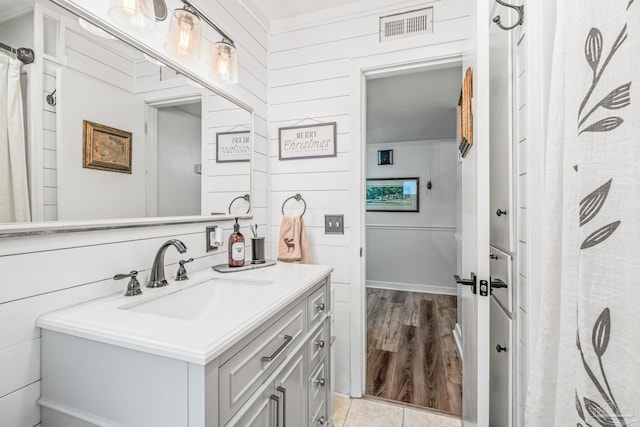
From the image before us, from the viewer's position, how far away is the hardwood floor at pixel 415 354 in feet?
6.53

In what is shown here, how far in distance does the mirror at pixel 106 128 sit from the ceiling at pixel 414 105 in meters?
1.62

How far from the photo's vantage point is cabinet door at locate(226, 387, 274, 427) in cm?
79

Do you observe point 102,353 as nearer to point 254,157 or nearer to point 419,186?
point 254,157

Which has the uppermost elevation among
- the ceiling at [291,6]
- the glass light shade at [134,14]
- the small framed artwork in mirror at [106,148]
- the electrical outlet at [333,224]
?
the ceiling at [291,6]

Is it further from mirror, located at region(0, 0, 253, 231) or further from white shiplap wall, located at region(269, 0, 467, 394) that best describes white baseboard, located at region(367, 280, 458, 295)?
mirror, located at region(0, 0, 253, 231)

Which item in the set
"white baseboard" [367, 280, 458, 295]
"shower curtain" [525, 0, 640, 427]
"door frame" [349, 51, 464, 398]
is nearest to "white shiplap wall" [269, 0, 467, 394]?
"door frame" [349, 51, 464, 398]

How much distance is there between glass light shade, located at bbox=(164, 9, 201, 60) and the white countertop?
39.9 inches

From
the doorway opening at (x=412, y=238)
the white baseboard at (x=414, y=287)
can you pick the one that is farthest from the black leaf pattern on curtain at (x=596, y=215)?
the white baseboard at (x=414, y=287)

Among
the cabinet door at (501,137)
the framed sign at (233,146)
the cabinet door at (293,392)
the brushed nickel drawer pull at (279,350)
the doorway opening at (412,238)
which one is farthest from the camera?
the doorway opening at (412,238)

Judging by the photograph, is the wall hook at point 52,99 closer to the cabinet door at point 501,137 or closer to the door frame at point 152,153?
the door frame at point 152,153

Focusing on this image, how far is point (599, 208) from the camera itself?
42 cm

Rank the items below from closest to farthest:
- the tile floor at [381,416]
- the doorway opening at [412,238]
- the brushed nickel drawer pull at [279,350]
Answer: the brushed nickel drawer pull at [279,350] < the tile floor at [381,416] < the doorway opening at [412,238]

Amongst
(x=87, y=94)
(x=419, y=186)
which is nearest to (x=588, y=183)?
(x=87, y=94)

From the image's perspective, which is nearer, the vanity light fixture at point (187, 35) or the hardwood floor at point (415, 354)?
the vanity light fixture at point (187, 35)
